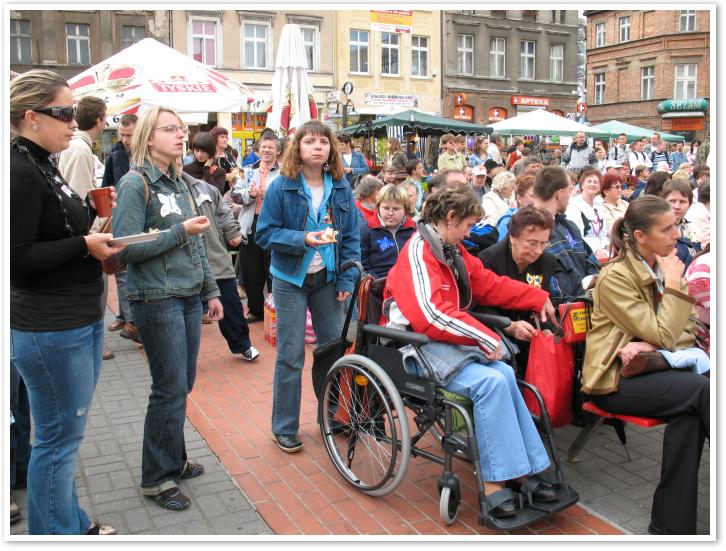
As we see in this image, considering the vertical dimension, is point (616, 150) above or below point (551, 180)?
above

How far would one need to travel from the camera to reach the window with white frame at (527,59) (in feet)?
118

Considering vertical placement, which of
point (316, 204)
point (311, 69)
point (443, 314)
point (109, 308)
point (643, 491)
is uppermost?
point (311, 69)

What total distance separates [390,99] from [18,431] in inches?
1133

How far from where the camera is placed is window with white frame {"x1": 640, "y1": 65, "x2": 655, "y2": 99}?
37906mm

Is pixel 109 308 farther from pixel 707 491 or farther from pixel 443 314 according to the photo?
pixel 707 491

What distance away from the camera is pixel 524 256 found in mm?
3936

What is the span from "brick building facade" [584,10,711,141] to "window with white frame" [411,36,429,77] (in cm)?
919

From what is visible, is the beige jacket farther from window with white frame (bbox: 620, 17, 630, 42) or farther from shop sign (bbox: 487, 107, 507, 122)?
window with white frame (bbox: 620, 17, 630, 42)

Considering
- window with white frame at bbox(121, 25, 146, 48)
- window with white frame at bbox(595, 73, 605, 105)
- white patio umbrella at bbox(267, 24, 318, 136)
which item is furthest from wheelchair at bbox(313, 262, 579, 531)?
window with white frame at bbox(595, 73, 605, 105)

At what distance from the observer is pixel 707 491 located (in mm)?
3557

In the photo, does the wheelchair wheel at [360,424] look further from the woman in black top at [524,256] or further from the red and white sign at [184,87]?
the red and white sign at [184,87]

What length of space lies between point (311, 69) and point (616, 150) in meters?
15.9
